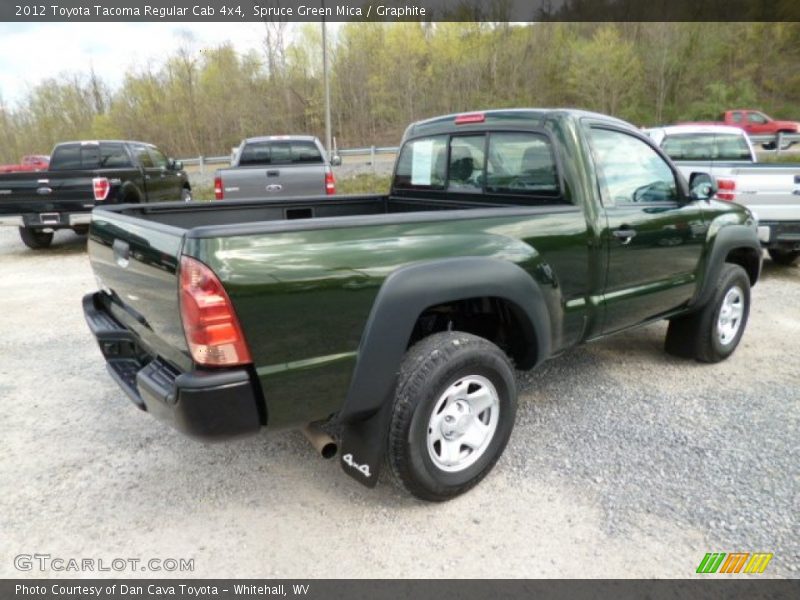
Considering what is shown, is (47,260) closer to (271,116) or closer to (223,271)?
(223,271)

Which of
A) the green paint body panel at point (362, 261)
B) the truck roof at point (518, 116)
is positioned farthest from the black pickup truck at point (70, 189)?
the truck roof at point (518, 116)

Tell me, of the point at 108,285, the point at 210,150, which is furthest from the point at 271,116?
the point at 108,285

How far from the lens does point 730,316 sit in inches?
172

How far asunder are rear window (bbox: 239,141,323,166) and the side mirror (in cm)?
751

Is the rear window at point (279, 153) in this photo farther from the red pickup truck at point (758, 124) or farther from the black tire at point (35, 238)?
the red pickup truck at point (758, 124)

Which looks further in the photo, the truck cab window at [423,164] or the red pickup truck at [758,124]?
the red pickup truck at [758,124]

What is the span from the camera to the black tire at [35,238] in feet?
31.3

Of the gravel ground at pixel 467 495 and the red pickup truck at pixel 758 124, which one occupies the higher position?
the red pickup truck at pixel 758 124

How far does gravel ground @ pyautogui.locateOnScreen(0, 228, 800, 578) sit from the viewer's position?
234cm

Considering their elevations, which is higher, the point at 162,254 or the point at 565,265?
the point at 162,254

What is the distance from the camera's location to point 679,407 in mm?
3600

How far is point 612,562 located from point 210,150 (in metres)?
40.6

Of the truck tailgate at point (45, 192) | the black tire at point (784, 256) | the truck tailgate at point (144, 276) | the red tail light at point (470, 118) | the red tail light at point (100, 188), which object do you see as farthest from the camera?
the red tail light at point (100, 188)

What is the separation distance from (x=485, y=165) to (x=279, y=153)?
748 cm
